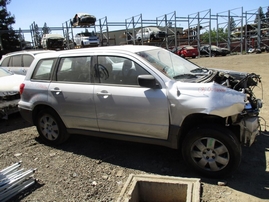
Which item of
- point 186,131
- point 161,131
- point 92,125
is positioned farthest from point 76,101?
point 186,131

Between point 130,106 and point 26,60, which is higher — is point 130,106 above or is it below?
below

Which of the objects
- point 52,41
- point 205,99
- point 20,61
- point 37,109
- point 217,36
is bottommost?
point 37,109

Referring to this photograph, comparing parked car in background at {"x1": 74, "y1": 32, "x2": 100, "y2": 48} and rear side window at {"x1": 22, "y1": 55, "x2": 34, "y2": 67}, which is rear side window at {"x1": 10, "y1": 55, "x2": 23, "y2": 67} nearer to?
rear side window at {"x1": 22, "y1": 55, "x2": 34, "y2": 67}

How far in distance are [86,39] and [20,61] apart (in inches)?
539

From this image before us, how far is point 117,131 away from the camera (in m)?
3.91

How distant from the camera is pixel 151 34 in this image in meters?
23.9

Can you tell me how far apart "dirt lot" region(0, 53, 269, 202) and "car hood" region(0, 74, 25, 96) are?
1576mm

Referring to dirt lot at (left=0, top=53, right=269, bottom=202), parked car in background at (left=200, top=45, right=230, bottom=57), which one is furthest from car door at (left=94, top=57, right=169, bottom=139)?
parked car in background at (left=200, top=45, right=230, bottom=57)

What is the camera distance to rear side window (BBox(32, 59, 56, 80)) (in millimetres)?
4527

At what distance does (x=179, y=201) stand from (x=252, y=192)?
0.88 meters

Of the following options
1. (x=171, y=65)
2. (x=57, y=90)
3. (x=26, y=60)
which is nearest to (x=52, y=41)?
(x=26, y=60)

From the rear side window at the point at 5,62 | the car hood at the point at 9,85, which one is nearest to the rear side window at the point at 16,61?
the rear side window at the point at 5,62

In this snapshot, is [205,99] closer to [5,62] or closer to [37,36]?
[5,62]

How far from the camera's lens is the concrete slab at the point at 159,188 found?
114 inches
